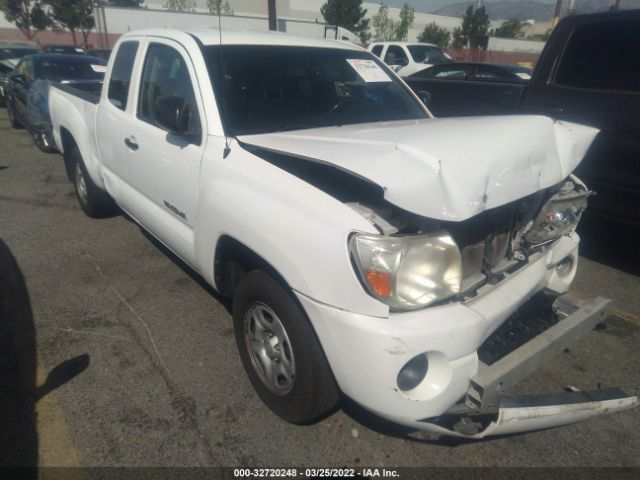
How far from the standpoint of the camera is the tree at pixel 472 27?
38844mm

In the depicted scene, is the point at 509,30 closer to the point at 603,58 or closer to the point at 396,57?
the point at 396,57

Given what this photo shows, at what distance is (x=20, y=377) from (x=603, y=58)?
4.97m

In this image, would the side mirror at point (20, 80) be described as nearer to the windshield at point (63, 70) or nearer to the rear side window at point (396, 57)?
the windshield at point (63, 70)

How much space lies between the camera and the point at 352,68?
346 centimetres

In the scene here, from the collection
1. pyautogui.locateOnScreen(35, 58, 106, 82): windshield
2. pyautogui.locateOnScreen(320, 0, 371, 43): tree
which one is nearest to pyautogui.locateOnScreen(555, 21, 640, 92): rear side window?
pyautogui.locateOnScreen(35, 58, 106, 82): windshield

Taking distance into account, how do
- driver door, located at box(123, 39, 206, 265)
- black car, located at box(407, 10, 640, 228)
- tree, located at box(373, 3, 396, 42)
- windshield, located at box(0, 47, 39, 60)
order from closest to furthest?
driver door, located at box(123, 39, 206, 265)
black car, located at box(407, 10, 640, 228)
windshield, located at box(0, 47, 39, 60)
tree, located at box(373, 3, 396, 42)

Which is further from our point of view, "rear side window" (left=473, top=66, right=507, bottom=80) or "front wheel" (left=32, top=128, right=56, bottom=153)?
"rear side window" (left=473, top=66, right=507, bottom=80)

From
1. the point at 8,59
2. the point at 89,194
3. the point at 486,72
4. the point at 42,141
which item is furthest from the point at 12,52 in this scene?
the point at 486,72

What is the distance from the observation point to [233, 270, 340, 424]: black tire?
2064 mm

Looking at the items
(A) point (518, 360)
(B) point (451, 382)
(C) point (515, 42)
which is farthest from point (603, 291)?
(C) point (515, 42)

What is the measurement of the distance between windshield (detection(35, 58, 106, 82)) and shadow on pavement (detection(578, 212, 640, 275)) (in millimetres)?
8584

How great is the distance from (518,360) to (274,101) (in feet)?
6.71

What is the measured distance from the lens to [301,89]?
313 centimetres

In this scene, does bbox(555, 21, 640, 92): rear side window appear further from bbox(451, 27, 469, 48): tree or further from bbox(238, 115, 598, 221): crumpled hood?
bbox(451, 27, 469, 48): tree
